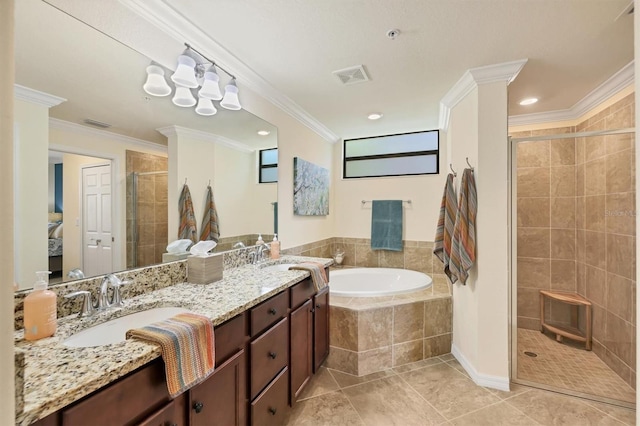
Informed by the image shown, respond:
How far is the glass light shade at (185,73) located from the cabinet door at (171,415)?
5.27 feet

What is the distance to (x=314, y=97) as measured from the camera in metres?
2.65

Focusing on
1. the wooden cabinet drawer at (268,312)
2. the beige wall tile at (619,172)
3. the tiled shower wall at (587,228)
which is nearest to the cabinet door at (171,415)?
the wooden cabinet drawer at (268,312)

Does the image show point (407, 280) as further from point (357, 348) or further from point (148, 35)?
point (148, 35)

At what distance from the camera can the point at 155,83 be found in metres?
1.56

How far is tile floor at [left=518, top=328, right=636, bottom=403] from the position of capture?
2.07m

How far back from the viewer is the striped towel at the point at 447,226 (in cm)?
245

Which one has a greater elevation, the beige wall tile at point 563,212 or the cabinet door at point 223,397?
the beige wall tile at point 563,212

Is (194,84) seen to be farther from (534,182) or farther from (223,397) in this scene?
(534,182)

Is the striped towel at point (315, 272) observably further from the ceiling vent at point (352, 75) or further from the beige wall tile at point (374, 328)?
the ceiling vent at point (352, 75)

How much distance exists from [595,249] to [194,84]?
3481mm

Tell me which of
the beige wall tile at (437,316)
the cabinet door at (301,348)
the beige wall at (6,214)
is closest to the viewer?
the beige wall at (6,214)

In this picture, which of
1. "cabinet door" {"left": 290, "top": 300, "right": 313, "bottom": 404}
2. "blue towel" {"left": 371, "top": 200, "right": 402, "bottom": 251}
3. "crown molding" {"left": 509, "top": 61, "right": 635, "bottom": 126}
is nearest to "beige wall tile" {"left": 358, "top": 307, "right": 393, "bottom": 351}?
"cabinet door" {"left": 290, "top": 300, "right": 313, "bottom": 404}

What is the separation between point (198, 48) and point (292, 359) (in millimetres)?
2056

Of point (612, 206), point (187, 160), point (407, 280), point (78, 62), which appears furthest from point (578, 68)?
point (78, 62)
